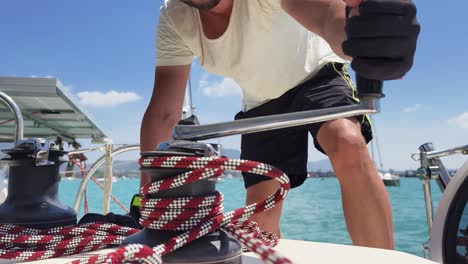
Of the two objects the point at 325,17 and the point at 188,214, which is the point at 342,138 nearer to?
the point at 325,17

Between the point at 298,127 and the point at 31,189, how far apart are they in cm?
100

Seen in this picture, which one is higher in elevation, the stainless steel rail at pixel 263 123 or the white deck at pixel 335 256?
the stainless steel rail at pixel 263 123

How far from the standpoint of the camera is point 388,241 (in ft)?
3.40

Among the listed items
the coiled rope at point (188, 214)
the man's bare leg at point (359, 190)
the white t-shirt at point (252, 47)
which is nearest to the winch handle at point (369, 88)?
the coiled rope at point (188, 214)

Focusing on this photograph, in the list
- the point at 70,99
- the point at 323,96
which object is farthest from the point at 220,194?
the point at 70,99

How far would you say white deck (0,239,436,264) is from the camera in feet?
1.82

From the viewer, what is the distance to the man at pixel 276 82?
1067 millimetres

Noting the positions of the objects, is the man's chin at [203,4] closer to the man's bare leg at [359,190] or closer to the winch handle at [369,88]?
the man's bare leg at [359,190]

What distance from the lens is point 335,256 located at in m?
0.59

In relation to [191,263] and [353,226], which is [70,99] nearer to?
[353,226]

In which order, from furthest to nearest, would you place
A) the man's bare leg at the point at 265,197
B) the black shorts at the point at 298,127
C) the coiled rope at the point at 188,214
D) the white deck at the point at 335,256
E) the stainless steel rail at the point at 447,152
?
the man's bare leg at the point at 265,197 → the black shorts at the point at 298,127 → the stainless steel rail at the point at 447,152 → the white deck at the point at 335,256 → the coiled rope at the point at 188,214

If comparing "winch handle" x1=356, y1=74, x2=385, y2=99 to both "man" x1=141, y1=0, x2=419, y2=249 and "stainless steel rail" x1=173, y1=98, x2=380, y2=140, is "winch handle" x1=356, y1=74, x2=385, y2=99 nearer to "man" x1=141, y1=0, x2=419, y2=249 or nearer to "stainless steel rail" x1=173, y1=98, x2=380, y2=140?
"stainless steel rail" x1=173, y1=98, x2=380, y2=140

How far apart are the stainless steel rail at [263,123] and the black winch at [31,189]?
290mm

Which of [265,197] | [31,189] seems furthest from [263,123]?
[265,197]
